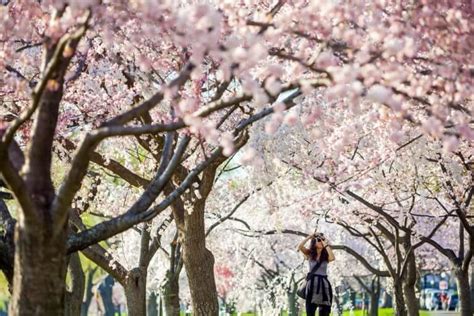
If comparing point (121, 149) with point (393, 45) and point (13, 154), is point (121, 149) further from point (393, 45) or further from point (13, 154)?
point (393, 45)

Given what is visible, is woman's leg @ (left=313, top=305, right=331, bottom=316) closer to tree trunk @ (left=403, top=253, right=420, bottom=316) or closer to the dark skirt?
the dark skirt

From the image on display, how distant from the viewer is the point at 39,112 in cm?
787

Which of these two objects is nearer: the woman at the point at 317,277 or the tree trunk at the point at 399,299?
the woman at the point at 317,277

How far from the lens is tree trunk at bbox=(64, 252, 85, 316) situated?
17.3m

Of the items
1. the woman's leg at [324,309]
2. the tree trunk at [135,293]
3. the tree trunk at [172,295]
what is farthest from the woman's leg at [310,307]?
the tree trunk at [172,295]

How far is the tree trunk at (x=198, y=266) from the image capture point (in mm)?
14242

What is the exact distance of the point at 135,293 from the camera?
15906 millimetres

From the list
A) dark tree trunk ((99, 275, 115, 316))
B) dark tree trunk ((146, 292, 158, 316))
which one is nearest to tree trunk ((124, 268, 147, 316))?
dark tree trunk ((146, 292, 158, 316))

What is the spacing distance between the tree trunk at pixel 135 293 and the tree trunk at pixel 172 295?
2.91 metres

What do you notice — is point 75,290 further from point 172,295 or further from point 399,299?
point 399,299

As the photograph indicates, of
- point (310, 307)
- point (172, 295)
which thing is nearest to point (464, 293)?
point (172, 295)

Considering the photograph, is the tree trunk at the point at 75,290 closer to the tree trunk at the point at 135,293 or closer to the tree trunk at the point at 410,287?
the tree trunk at the point at 135,293

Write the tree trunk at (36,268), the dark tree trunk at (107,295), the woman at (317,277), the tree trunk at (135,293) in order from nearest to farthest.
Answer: the tree trunk at (36,268) → the woman at (317,277) → the tree trunk at (135,293) → the dark tree trunk at (107,295)

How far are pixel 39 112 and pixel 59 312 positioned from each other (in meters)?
1.80
